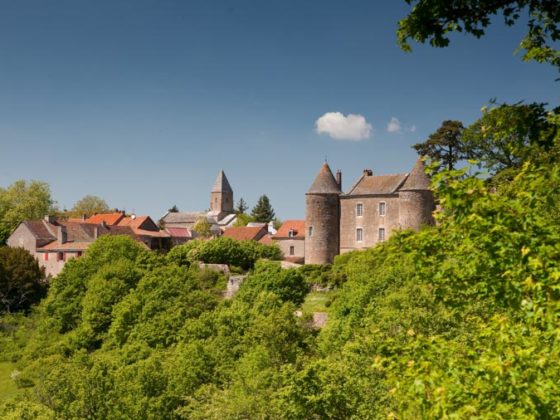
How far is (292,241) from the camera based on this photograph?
58.8 meters

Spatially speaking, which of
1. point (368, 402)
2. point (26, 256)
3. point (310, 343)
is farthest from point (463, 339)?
point (26, 256)

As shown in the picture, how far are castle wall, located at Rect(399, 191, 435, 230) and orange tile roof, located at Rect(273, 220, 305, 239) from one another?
595 inches

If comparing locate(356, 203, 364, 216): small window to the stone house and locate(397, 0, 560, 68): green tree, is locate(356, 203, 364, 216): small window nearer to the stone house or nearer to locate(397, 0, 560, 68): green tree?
the stone house

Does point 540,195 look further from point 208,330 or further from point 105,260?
point 105,260

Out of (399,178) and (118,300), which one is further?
(399,178)

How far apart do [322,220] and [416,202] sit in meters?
8.13

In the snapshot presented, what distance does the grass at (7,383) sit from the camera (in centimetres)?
3475

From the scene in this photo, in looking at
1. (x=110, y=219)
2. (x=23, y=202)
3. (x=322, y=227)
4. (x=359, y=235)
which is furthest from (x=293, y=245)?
(x=23, y=202)

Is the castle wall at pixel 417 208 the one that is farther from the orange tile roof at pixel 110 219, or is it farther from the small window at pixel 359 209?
the orange tile roof at pixel 110 219

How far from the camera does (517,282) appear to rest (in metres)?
7.07

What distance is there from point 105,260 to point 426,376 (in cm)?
4353

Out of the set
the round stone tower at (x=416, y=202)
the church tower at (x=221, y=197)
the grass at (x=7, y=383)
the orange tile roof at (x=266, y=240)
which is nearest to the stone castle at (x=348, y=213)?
the round stone tower at (x=416, y=202)

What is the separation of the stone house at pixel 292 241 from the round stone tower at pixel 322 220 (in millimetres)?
8647

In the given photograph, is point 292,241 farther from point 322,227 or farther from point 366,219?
point 366,219
